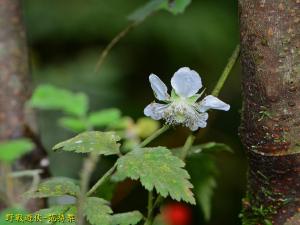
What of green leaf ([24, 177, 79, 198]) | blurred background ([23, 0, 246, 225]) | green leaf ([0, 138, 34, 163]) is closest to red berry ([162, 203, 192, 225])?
blurred background ([23, 0, 246, 225])

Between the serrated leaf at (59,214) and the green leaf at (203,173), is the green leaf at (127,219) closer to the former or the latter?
the serrated leaf at (59,214)

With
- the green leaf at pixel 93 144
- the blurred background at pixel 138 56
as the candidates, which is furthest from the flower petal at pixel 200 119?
the blurred background at pixel 138 56

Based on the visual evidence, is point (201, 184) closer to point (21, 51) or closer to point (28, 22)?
point (21, 51)

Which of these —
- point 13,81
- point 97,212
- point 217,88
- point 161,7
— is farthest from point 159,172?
point 13,81

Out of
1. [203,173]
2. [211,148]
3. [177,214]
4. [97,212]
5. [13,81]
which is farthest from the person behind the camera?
[177,214]

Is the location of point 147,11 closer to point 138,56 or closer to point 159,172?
point 159,172

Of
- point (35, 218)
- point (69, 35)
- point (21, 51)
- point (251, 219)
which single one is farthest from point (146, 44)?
point (35, 218)

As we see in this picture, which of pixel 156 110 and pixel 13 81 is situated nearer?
pixel 156 110
